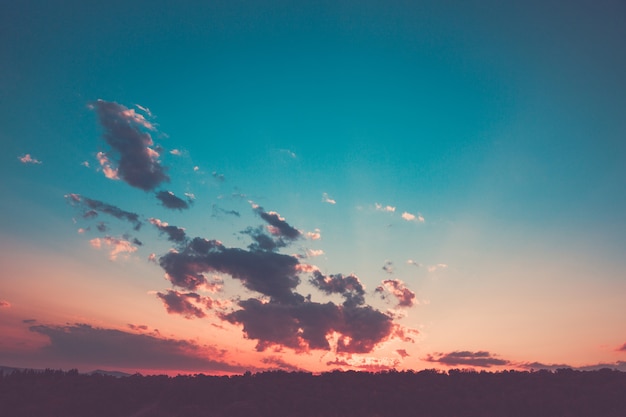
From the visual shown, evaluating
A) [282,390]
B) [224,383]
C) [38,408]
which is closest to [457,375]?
[282,390]

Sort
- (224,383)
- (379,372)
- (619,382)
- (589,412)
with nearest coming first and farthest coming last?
(589,412) < (619,382) < (224,383) < (379,372)

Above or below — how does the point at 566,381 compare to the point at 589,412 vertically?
above

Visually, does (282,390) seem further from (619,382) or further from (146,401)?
(619,382)

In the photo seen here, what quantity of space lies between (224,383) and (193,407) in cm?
774

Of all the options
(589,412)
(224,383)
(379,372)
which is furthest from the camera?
(379,372)

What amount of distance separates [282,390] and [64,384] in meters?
22.8

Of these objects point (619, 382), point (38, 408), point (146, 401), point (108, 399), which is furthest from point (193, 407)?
point (619, 382)

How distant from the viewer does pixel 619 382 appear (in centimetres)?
4756

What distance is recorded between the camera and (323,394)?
154 ft

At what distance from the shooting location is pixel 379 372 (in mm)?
56188

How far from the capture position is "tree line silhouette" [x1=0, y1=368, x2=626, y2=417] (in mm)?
42781

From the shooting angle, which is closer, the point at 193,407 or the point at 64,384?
the point at 193,407

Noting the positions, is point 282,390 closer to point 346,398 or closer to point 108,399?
point 346,398

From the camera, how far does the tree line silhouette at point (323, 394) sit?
4278 cm
